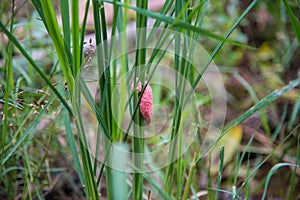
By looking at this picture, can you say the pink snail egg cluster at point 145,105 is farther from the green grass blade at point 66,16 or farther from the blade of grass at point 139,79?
the green grass blade at point 66,16

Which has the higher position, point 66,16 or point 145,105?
point 66,16

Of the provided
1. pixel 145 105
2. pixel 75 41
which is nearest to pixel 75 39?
pixel 75 41

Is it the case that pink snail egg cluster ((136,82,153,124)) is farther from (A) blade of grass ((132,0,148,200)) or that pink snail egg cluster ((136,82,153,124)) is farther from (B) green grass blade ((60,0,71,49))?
(B) green grass blade ((60,0,71,49))

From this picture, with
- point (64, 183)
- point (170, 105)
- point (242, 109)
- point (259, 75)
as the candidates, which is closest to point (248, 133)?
point (242, 109)

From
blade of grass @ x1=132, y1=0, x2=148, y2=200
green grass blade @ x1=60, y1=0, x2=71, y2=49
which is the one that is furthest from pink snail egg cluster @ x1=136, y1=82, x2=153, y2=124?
green grass blade @ x1=60, y1=0, x2=71, y2=49

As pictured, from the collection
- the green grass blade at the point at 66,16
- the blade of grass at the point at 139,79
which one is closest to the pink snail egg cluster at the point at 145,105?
the blade of grass at the point at 139,79

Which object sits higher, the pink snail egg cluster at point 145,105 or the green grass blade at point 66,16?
the green grass blade at point 66,16

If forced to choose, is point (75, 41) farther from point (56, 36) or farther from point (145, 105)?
point (145, 105)

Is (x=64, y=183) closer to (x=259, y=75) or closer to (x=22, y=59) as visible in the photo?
(x=22, y=59)

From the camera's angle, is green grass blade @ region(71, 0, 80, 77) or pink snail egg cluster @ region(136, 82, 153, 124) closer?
green grass blade @ region(71, 0, 80, 77)

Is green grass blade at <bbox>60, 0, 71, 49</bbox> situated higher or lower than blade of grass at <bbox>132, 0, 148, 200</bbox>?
higher

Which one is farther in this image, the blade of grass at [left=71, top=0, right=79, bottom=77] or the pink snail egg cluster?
the pink snail egg cluster
